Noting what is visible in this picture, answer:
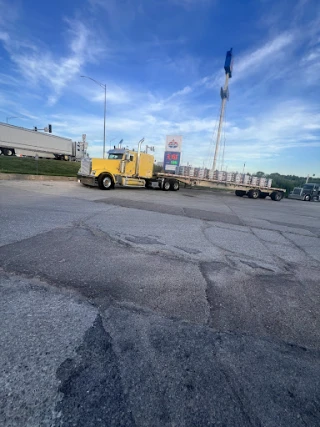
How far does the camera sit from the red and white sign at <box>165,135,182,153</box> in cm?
2556

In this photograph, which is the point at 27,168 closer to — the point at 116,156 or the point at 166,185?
the point at 116,156

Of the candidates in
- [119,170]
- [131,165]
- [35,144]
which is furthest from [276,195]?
[35,144]

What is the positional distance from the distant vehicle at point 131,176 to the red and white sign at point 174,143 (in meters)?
6.16

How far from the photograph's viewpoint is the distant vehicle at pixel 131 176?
15617mm

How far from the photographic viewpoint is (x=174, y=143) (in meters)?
25.8

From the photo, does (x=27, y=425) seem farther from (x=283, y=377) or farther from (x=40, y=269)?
(x=40, y=269)

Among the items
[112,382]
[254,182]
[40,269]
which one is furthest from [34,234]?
[254,182]

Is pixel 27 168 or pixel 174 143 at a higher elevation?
pixel 174 143

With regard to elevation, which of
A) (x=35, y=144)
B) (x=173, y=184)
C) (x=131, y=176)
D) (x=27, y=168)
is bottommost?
(x=173, y=184)

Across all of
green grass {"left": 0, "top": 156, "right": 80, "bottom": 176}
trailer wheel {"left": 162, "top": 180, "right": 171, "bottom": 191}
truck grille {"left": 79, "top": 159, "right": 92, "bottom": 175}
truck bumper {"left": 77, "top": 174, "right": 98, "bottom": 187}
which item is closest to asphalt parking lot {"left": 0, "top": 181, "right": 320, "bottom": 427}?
truck bumper {"left": 77, "top": 174, "right": 98, "bottom": 187}

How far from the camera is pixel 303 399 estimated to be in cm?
170

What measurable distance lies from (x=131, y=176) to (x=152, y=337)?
1611 centimetres

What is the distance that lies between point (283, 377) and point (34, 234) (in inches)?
201

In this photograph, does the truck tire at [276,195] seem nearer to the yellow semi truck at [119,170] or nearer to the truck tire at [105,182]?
the yellow semi truck at [119,170]
